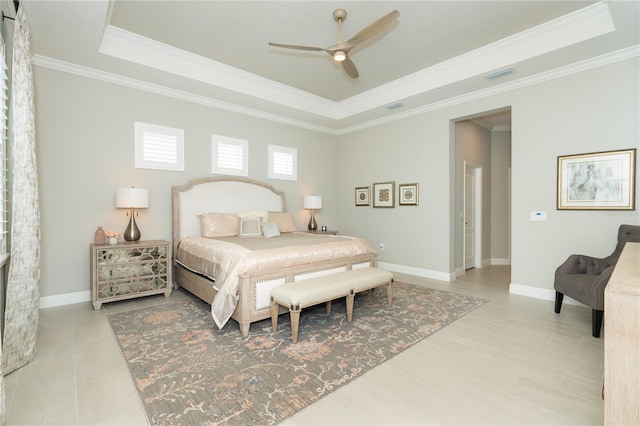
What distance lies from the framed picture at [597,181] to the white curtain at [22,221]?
5.70 m

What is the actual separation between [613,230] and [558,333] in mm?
1632

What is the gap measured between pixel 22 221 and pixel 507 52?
540cm

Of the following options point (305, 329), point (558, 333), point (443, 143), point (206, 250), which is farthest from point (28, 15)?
point (558, 333)

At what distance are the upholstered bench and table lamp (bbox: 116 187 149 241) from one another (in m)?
2.32

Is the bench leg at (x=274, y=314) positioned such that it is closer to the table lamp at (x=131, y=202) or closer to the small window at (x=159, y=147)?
the table lamp at (x=131, y=202)

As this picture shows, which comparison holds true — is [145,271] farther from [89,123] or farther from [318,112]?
[318,112]

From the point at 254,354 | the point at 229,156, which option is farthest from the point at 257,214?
the point at 254,354

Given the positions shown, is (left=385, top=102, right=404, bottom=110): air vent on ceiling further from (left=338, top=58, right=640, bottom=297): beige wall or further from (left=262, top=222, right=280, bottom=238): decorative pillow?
(left=262, top=222, right=280, bottom=238): decorative pillow

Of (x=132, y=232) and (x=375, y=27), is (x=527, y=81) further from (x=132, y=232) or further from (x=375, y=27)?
(x=132, y=232)

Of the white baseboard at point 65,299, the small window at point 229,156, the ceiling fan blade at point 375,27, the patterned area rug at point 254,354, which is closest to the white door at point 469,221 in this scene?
the patterned area rug at point 254,354

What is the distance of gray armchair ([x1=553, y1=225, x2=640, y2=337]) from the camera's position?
111 inches

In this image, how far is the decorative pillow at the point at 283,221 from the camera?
5.41m

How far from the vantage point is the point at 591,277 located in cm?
317

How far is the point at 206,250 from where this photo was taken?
373 cm
